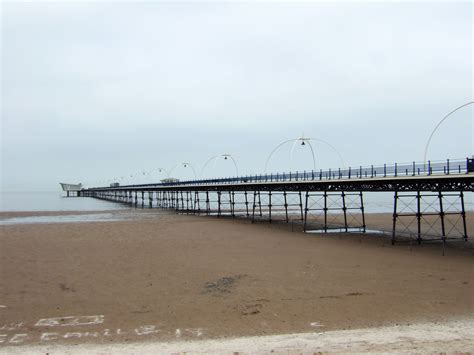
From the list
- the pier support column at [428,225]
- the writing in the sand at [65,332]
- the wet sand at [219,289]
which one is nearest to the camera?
the writing in the sand at [65,332]

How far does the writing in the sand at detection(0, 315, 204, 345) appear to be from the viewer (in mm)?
10180

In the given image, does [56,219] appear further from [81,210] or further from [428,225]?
[428,225]

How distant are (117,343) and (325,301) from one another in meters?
6.23

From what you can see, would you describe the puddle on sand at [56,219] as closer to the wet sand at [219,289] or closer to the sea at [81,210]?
the sea at [81,210]

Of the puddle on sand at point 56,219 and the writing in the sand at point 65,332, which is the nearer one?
the writing in the sand at point 65,332

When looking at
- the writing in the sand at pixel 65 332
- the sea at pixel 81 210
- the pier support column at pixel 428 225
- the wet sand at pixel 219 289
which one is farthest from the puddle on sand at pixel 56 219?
the writing in the sand at pixel 65 332

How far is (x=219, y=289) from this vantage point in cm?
1487

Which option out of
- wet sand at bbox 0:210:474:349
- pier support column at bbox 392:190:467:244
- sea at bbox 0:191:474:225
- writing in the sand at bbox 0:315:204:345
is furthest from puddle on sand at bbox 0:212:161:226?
writing in the sand at bbox 0:315:204:345

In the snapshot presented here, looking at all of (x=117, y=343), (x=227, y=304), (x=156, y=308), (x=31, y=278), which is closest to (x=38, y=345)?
(x=117, y=343)

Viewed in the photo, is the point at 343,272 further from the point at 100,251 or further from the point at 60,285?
the point at 100,251

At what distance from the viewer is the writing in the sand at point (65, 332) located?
33.4ft

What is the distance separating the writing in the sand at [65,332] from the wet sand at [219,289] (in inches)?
1.0

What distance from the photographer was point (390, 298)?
529 inches

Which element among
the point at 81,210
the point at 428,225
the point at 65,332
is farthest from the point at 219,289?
the point at 81,210
